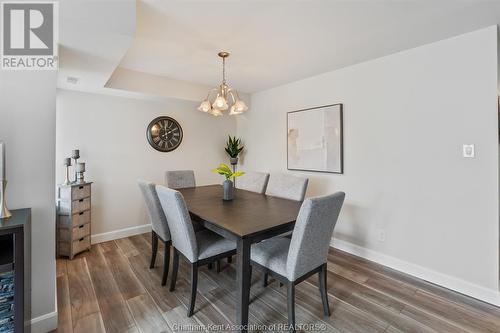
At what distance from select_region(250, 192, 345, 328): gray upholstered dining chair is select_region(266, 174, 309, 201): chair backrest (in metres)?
0.80

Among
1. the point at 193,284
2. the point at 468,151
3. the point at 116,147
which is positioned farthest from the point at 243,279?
the point at 116,147

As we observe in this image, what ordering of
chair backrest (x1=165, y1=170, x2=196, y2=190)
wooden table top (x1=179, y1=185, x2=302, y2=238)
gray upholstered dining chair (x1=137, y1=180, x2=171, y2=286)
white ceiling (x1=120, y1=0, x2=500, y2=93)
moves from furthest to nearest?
chair backrest (x1=165, y1=170, x2=196, y2=190), gray upholstered dining chair (x1=137, y1=180, x2=171, y2=286), white ceiling (x1=120, y1=0, x2=500, y2=93), wooden table top (x1=179, y1=185, x2=302, y2=238)

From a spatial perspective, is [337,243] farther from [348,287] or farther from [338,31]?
[338,31]

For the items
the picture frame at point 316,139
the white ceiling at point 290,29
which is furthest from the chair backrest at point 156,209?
the picture frame at point 316,139

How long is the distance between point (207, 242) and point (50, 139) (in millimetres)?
1388

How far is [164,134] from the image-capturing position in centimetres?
372

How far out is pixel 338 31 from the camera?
209cm

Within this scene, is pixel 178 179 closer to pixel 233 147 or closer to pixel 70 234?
pixel 70 234

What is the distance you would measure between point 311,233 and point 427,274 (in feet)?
5.70

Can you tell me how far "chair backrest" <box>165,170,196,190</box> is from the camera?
123 inches

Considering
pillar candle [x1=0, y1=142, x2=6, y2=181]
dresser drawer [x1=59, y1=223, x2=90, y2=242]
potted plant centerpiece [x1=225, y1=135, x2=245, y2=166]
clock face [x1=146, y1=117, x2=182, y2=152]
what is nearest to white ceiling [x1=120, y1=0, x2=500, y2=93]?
clock face [x1=146, y1=117, x2=182, y2=152]

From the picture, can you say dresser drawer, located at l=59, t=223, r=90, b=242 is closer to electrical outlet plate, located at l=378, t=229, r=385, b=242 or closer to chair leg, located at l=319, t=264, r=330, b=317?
chair leg, located at l=319, t=264, r=330, b=317

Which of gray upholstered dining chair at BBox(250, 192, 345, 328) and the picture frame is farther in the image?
the picture frame

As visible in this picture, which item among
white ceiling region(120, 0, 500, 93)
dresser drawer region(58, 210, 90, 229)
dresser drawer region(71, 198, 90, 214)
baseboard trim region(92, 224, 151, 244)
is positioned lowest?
baseboard trim region(92, 224, 151, 244)
